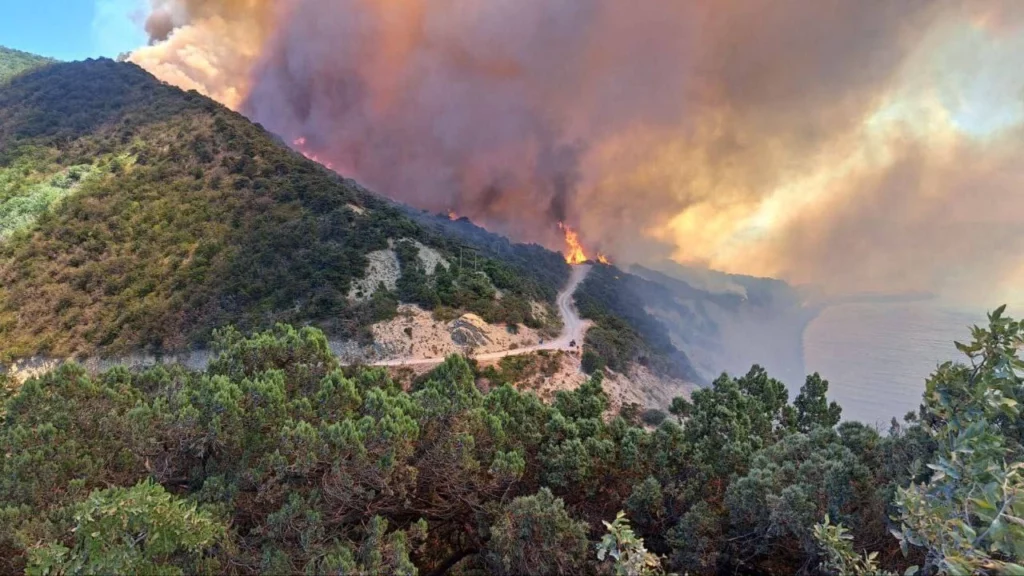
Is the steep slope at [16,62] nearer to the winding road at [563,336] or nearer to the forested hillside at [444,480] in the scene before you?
the winding road at [563,336]

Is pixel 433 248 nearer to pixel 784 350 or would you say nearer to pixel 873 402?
pixel 873 402

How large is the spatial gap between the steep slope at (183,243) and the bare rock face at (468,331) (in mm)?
2580

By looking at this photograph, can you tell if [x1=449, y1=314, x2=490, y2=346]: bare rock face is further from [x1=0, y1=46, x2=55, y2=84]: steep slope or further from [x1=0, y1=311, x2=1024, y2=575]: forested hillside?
[x1=0, y1=46, x2=55, y2=84]: steep slope

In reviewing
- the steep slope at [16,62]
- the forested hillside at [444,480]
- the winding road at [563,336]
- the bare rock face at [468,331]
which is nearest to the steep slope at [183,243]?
the bare rock face at [468,331]

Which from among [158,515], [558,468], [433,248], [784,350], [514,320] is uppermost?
[784,350]

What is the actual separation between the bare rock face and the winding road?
1.76m

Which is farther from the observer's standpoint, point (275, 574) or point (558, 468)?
point (558, 468)

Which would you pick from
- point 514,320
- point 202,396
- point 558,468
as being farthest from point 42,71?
point 558,468

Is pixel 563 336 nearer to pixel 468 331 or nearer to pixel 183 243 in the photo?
pixel 468 331

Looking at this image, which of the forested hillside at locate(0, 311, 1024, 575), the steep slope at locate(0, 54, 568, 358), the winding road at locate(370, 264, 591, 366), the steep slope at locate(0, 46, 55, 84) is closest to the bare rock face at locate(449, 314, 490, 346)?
the winding road at locate(370, 264, 591, 366)

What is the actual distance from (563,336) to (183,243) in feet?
152

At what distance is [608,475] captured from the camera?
1487cm

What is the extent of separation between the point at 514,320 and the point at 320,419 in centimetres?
4494

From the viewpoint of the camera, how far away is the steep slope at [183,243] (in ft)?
153
